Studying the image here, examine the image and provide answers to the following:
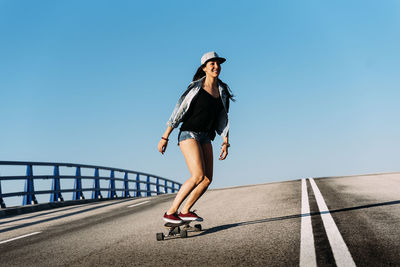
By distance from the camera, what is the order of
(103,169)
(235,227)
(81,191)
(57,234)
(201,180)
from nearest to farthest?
(201,180) → (235,227) → (57,234) → (81,191) → (103,169)

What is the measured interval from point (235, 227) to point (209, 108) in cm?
149

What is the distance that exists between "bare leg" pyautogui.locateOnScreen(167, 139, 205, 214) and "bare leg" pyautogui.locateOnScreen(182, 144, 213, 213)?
11 cm

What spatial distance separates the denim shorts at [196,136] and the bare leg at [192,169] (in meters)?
0.06

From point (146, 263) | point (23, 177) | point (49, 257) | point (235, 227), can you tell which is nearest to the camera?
point (146, 263)

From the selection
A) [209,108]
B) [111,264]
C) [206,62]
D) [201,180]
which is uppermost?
[206,62]

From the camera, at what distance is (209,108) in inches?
196

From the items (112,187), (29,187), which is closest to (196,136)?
(29,187)

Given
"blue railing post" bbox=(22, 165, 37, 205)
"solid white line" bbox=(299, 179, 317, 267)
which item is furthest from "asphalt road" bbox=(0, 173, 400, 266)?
"blue railing post" bbox=(22, 165, 37, 205)

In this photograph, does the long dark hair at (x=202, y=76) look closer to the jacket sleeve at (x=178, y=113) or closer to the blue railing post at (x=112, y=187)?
the jacket sleeve at (x=178, y=113)

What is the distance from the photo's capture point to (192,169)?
4.80 meters

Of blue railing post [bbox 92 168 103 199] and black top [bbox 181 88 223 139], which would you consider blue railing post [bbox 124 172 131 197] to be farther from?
black top [bbox 181 88 223 139]

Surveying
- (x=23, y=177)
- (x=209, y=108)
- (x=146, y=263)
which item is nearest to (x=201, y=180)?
(x=209, y=108)

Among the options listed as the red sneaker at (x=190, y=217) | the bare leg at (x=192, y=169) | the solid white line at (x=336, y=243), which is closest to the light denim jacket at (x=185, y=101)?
the bare leg at (x=192, y=169)

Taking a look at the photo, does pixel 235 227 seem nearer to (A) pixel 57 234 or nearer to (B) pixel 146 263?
(B) pixel 146 263
